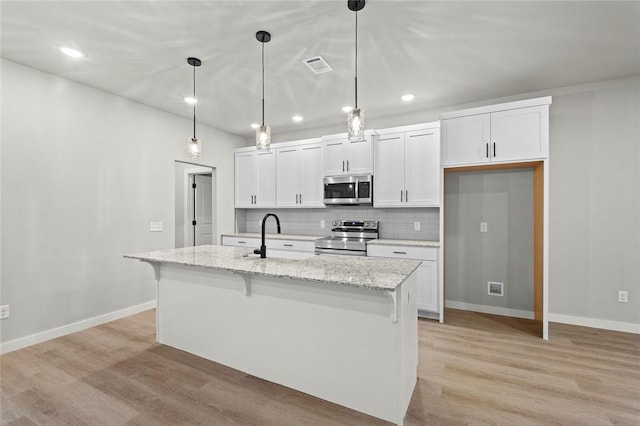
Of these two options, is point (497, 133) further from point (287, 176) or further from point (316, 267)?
point (287, 176)

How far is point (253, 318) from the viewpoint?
2.38m

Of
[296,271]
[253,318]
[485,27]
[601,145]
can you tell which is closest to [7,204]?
[253,318]

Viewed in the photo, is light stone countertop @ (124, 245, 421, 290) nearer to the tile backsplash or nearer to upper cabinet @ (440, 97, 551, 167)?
upper cabinet @ (440, 97, 551, 167)

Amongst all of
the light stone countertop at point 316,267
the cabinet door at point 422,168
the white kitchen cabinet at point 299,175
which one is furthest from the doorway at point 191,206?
the cabinet door at point 422,168

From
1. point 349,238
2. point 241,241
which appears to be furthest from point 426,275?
point 241,241

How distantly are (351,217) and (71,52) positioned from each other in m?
3.79

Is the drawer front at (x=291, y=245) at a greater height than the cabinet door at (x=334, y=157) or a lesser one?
lesser

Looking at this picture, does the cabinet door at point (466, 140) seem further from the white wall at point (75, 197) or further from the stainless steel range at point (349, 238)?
the white wall at point (75, 197)

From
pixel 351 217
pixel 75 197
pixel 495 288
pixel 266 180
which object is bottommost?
pixel 495 288

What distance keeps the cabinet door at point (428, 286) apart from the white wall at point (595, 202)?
1398 mm

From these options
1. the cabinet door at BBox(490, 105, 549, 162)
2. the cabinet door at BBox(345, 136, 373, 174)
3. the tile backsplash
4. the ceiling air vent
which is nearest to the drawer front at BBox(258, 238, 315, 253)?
the tile backsplash

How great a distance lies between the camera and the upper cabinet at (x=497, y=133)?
3195 millimetres

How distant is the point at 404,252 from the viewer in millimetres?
3838

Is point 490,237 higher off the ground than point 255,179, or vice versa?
point 255,179
